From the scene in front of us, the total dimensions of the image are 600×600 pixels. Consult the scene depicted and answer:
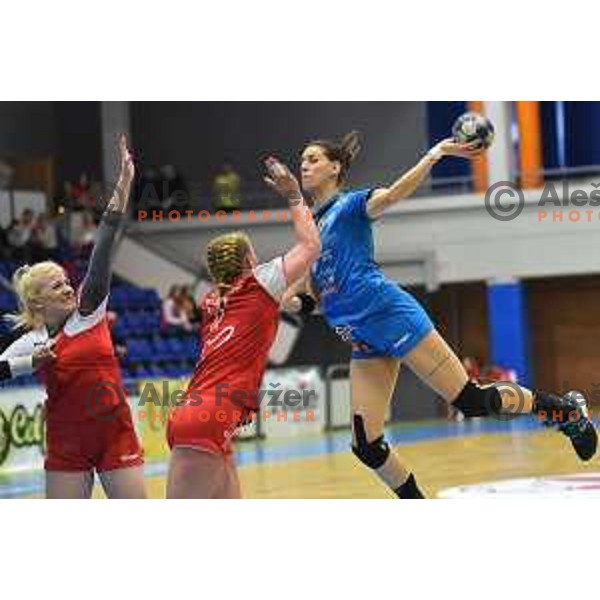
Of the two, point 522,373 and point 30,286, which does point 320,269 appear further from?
point 522,373

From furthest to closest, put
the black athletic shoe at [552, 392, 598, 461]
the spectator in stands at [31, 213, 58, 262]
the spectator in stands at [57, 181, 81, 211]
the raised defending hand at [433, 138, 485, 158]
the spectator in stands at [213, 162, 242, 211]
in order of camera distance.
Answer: the spectator in stands at [213, 162, 242, 211], the spectator in stands at [57, 181, 81, 211], the spectator in stands at [31, 213, 58, 262], the black athletic shoe at [552, 392, 598, 461], the raised defending hand at [433, 138, 485, 158]

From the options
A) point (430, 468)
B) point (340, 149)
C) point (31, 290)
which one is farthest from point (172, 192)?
point (31, 290)

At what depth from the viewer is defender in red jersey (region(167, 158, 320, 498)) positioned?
629cm

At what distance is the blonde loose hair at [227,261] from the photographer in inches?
264

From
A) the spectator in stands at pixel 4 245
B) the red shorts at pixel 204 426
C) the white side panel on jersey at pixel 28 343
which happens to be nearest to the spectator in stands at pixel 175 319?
the spectator in stands at pixel 4 245

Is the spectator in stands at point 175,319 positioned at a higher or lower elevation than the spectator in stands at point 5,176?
lower

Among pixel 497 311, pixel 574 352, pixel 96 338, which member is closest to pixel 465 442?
pixel 574 352

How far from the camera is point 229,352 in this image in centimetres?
659

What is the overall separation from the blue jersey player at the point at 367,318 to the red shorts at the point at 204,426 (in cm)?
150

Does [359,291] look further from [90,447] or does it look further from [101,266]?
[90,447]

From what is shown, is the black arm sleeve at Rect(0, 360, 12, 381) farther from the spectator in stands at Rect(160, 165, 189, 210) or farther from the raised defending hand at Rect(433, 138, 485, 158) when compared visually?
the spectator in stands at Rect(160, 165, 189, 210)

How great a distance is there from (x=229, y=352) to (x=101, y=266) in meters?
0.86

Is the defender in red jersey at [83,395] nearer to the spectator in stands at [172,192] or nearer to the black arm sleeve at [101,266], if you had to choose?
the black arm sleeve at [101,266]

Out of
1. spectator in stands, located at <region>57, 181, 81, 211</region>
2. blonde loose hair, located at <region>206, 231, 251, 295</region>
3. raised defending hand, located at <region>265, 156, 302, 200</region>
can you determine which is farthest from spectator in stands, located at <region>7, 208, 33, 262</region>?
raised defending hand, located at <region>265, 156, 302, 200</region>
